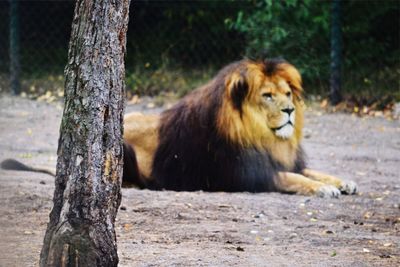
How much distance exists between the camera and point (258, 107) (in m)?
6.95

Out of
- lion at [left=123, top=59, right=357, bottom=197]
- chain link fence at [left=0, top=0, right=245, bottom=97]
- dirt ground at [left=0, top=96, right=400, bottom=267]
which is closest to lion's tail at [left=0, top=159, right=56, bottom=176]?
dirt ground at [left=0, top=96, right=400, bottom=267]

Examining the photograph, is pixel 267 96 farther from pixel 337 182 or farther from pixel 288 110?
pixel 337 182

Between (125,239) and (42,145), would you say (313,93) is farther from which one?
(125,239)

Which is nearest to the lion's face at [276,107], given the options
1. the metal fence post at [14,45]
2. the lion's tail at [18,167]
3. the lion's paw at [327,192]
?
the lion's paw at [327,192]

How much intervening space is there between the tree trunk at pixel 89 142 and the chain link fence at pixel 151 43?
324 inches

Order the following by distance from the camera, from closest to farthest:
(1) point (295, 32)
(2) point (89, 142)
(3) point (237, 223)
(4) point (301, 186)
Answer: (2) point (89, 142) < (3) point (237, 223) < (4) point (301, 186) < (1) point (295, 32)

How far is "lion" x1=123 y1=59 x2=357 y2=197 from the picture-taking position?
270 inches

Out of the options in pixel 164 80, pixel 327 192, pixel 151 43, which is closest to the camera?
pixel 327 192

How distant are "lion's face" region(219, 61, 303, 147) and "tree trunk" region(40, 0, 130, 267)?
323 centimetres

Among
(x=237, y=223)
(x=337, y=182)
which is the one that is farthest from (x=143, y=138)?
(x=237, y=223)

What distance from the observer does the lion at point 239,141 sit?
22.5ft

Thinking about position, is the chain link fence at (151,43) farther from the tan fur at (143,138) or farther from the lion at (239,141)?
the lion at (239,141)

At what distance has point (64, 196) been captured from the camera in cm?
367

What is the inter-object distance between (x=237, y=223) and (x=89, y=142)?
7.00 feet
